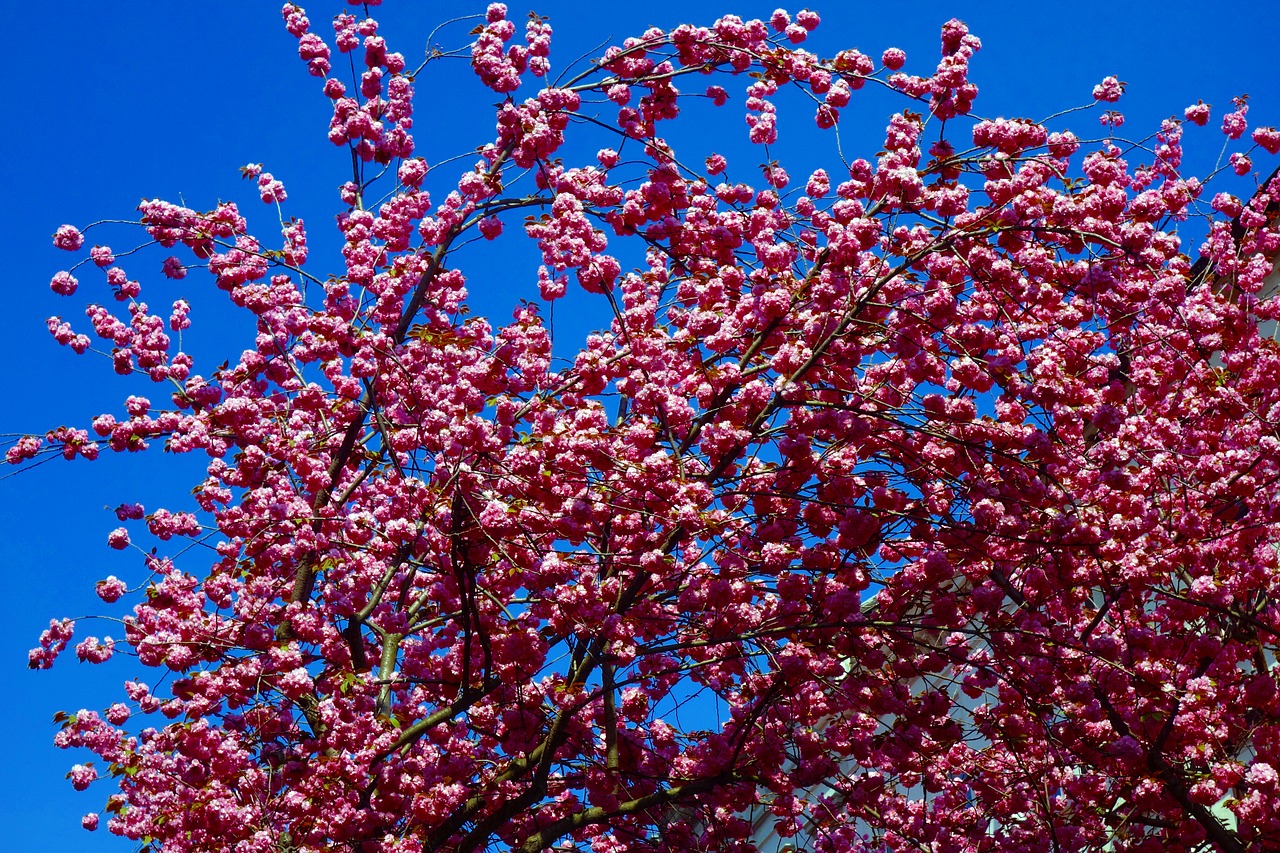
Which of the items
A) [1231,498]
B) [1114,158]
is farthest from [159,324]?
[1231,498]

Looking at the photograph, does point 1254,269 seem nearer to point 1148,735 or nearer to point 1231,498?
point 1231,498

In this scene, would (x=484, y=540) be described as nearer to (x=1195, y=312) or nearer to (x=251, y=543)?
(x=251, y=543)

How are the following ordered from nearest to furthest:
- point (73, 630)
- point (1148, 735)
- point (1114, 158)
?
point (1148, 735) < point (1114, 158) < point (73, 630)

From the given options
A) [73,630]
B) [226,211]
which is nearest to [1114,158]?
[226,211]

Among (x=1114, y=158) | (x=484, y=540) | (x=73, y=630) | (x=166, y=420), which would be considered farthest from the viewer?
(x=166, y=420)

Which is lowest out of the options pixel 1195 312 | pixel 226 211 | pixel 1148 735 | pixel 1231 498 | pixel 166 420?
pixel 1148 735

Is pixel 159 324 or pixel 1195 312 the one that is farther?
pixel 159 324

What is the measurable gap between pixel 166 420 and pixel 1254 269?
30.4ft

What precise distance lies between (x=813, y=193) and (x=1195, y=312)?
3.09 meters

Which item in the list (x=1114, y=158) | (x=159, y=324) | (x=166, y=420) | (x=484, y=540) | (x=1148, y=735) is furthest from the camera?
(x=159, y=324)

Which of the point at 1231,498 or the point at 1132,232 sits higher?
the point at 1132,232

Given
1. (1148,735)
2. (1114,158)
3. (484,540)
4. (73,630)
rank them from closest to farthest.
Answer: (484,540) → (1148,735) → (1114,158) → (73,630)

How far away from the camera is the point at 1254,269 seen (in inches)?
404

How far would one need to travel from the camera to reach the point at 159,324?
37.5ft
